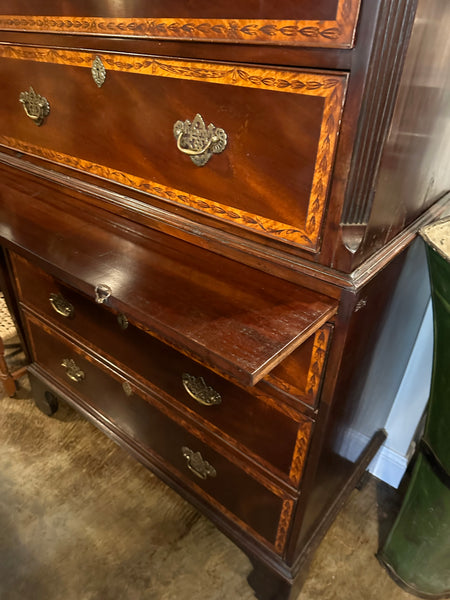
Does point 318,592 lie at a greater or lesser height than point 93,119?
lesser

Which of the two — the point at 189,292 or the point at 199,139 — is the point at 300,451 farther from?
the point at 199,139

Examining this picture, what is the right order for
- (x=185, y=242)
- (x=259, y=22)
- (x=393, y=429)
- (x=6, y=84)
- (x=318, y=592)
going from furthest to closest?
(x=393, y=429) → (x=318, y=592) → (x=6, y=84) → (x=185, y=242) → (x=259, y=22)

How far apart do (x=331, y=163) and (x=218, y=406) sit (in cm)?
58

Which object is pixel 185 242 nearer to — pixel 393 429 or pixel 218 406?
pixel 218 406

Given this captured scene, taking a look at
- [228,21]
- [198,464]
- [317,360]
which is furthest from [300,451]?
[228,21]

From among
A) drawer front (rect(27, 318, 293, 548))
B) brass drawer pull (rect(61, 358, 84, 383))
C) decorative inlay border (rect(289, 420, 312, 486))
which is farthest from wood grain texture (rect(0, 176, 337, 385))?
brass drawer pull (rect(61, 358, 84, 383))

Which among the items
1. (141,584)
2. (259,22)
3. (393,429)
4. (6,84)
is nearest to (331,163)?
(259,22)

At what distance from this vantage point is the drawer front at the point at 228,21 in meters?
0.56

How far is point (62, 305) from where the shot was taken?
1.24 meters

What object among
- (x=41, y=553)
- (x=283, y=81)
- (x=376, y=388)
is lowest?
(x=41, y=553)

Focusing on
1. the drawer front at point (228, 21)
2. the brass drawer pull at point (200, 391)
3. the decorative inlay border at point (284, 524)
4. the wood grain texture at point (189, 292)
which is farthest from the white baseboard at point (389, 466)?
the drawer front at point (228, 21)

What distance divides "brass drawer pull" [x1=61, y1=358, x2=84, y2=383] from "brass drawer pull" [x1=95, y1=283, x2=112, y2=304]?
743 mm

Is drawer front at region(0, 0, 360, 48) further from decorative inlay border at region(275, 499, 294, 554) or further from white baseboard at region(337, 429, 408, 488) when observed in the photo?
white baseboard at region(337, 429, 408, 488)

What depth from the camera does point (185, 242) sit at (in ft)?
2.94
